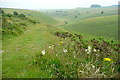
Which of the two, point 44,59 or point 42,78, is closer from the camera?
point 42,78

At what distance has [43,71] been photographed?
540 cm

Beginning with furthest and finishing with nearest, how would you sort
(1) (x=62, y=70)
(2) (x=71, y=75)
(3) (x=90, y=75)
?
(1) (x=62, y=70) → (2) (x=71, y=75) → (3) (x=90, y=75)

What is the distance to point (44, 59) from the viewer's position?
614cm

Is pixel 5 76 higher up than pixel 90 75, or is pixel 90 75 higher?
pixel 90 75

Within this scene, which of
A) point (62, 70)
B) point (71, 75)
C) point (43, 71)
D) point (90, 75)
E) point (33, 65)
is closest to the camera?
point (90, 75)

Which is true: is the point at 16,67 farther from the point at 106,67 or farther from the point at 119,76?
the point at 119,76

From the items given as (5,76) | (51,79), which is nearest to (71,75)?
(51,79)

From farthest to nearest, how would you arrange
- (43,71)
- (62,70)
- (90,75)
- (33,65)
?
(33,65) → (43,71) → (62,70) → (90,75)

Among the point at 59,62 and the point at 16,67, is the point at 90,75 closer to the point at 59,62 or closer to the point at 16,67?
the point at 59,62

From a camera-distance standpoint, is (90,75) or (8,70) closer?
(90,75)

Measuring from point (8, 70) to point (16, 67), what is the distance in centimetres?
45

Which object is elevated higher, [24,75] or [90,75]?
[90,75]

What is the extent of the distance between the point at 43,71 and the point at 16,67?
1.53 metres

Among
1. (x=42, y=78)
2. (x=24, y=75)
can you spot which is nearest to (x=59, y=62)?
(x=42, y=78)
